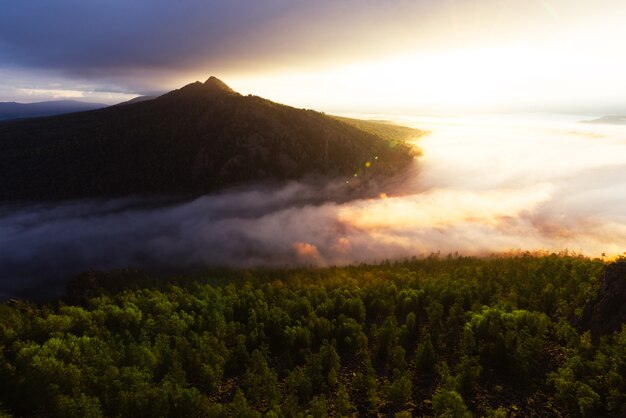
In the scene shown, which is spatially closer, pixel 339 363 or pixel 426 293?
pixel 339 363

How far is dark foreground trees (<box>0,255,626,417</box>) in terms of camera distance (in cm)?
4034

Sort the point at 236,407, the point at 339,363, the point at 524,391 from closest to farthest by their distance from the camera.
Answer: the point at 236,407 → the point at 524,391 → the point at 339,363

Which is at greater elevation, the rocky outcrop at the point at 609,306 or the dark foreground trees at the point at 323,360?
the rocky outcrop at the point at 609,306

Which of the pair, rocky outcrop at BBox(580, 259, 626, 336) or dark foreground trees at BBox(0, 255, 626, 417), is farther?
rocky outcrop at BBox(580, 259, 626, 336)

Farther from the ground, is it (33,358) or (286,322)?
(33,358)

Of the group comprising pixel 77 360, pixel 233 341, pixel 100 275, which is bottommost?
pixel 100 275

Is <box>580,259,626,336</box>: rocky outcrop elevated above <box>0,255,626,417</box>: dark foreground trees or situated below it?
above

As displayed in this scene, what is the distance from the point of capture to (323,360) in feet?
168

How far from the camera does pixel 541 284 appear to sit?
7619 centimetres

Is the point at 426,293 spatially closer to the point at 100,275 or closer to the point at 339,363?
the point at 339,363

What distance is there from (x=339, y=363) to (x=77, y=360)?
120 feet

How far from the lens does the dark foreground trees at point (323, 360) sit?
40.3 metres

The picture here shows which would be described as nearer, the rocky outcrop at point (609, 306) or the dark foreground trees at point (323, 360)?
the dark foreground trees at point (323, 360)

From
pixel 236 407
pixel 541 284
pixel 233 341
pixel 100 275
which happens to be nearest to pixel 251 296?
pixel 233 341
